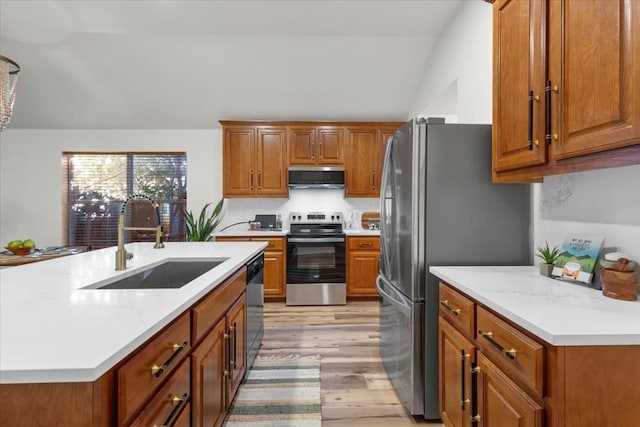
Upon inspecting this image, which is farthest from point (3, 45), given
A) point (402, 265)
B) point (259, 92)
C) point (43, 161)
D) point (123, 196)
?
point (402, 265)

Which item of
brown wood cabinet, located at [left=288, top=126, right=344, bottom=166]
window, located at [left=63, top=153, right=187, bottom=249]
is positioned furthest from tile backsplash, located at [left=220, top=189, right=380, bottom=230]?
window, located at [left=63, top=153, right=187, bottom=249]

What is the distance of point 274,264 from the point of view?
4.01 metres

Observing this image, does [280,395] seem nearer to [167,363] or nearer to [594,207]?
[167,363]

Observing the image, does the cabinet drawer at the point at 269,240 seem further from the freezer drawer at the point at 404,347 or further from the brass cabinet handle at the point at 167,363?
the brass cabinet handle at the point at 167,363

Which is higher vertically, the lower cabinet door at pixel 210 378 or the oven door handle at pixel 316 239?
the oven door handle at pixel 316 239

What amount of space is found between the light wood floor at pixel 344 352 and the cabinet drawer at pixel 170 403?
104 cm

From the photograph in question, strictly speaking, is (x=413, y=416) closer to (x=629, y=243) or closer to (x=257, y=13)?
(x=629, y=243)

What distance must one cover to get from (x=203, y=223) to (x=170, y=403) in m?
3.65

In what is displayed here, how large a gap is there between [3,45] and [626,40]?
539 cm

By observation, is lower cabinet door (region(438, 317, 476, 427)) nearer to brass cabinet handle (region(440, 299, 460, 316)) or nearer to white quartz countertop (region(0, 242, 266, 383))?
brass cabinet handle (region(440, 299, 460, 316))

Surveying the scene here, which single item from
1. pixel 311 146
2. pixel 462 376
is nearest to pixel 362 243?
pixel 311 146

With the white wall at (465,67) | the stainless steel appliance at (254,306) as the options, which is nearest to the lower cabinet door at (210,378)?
the stainless steel appliance at (254,306)

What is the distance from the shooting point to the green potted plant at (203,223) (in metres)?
4.25

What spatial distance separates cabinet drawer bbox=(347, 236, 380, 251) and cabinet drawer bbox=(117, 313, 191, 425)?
3015mm
